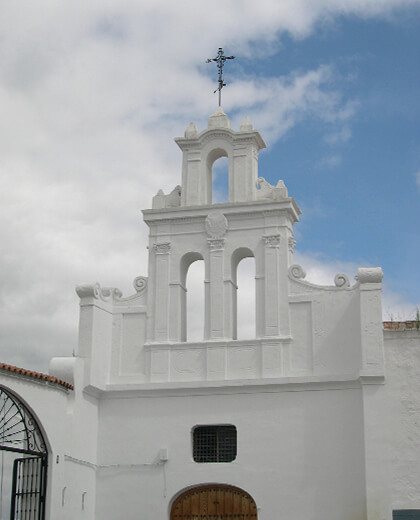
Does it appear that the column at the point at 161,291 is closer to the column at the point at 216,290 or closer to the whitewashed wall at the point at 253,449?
the column at the point at 216,290

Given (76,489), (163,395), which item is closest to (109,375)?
(163,395)

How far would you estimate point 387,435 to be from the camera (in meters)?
21.0

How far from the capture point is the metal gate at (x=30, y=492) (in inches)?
808

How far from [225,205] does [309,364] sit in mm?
4888

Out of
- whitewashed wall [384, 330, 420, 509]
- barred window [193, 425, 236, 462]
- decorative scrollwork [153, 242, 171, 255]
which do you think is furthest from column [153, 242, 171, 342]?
whitewashed wall [384, 330, 420, 509]

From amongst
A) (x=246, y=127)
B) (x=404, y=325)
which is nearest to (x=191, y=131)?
(x=246, y=127)

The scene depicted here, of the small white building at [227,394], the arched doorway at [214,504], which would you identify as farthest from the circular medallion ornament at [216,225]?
the arched doorway at [214,504]

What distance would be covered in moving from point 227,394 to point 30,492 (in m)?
5.44

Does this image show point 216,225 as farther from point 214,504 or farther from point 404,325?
point 214,504

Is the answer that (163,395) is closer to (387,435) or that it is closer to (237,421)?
(237,421)

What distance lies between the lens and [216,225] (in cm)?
2423

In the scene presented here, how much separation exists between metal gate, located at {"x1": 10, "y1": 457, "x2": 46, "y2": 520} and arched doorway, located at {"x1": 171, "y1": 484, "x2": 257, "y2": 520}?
3583mm

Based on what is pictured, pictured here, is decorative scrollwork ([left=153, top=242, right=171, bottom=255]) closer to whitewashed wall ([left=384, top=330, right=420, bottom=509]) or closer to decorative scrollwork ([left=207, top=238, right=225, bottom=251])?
decorative scrollwork ([left=207, top=238, right=225, bottom=251])

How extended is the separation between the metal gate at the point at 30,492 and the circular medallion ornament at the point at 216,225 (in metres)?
7.50
